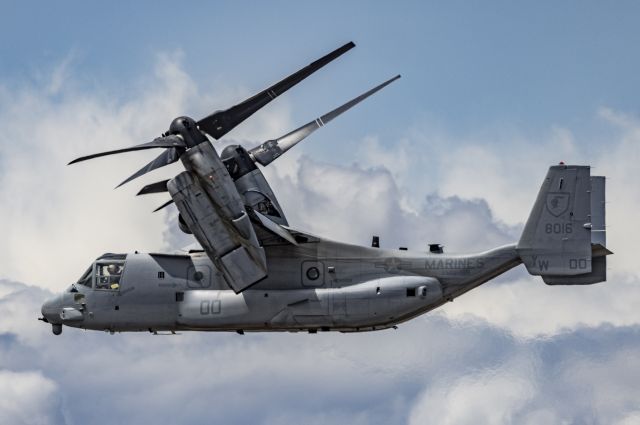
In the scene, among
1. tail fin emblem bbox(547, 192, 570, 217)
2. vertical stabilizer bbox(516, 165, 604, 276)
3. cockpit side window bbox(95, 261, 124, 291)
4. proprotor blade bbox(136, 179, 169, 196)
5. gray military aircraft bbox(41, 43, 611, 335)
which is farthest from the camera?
cockpit side window bbox(95, 261, 124, 291)

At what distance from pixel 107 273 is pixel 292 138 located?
8806mm

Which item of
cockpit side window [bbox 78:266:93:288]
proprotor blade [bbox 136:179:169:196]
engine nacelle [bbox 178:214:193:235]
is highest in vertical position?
proprotor blade [bbox 136:179:169:196]

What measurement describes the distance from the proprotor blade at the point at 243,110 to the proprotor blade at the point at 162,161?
130 centimetres

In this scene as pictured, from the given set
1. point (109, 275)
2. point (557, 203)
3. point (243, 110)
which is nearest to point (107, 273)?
point (109, 275)

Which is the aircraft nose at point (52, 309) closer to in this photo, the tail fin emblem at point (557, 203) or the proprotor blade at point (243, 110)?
the proprotor blade at point (243, 110)

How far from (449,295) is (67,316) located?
14080mm

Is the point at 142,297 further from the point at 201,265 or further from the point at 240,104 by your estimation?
the point at 240,104

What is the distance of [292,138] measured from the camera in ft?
257

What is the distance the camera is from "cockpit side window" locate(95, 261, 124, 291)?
2970 inches

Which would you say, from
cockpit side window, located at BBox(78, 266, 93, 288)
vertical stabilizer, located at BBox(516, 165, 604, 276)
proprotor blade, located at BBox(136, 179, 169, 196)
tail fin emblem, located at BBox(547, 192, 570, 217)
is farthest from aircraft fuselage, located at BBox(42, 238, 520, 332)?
proprotor blade, located at BBox(136, 179, 169, 196)

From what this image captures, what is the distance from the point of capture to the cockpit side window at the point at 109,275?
75438 millimetres

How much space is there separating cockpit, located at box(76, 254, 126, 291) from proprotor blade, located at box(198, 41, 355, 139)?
6502 millimetres

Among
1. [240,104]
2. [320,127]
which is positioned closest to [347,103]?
[320,127]

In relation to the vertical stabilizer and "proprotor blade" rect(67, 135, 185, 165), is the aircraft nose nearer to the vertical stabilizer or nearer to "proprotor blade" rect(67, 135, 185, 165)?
"proprotor blade" rect(67, 135, 185, 165)
